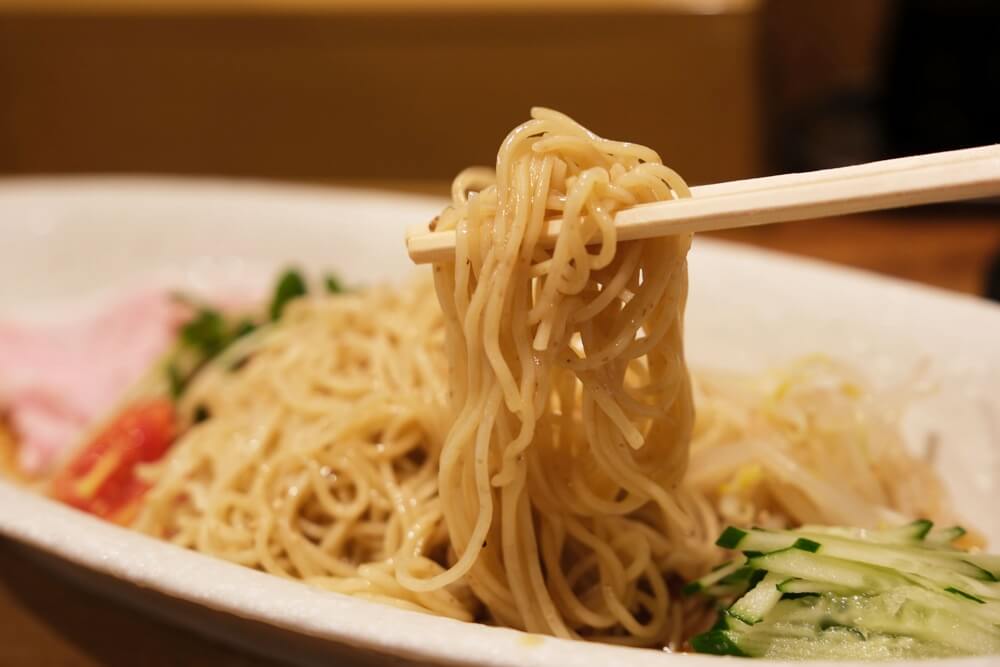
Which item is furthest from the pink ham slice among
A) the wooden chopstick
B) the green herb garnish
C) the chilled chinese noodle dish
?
the wooden chopstick

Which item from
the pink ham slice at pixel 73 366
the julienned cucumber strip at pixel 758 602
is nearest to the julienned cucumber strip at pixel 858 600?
the julienned cucumber strip at pixel 758 602

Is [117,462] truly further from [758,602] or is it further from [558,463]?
[758,602]

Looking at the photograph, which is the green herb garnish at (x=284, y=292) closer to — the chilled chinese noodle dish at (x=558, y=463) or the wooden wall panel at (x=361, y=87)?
the chilled chinese noodle dish at (x=558, y=463)

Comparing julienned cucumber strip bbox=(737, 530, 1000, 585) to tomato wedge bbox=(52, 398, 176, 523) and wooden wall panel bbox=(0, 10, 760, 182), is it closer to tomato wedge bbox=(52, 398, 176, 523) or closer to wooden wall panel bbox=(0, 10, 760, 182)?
tomato wedge bbox=(52, 398, 176, 523)

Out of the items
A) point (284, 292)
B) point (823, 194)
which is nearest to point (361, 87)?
point (284, 292)

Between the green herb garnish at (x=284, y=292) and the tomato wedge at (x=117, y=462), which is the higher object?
the green herb garnish at (x=284, y=292)

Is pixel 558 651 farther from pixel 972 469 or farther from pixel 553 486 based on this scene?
pixel 972 469
